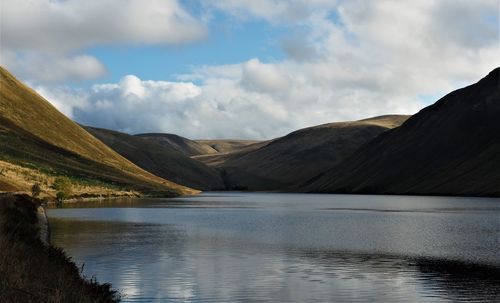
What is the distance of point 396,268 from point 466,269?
4.87m

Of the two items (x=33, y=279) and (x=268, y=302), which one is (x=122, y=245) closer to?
(x=268, y=302)

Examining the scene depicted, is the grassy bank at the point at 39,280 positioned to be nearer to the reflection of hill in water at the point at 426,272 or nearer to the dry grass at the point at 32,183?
the reflection of hill in water at the point at 426,272

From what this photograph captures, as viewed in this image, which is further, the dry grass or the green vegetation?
the green vegetation

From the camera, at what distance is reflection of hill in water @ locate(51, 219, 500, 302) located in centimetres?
3338

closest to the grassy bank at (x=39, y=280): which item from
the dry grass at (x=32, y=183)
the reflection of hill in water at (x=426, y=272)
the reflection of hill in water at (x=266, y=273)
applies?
the reflection of hill in water at (x=266, y=273)

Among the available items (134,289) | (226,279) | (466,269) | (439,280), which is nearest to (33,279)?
(134,289)

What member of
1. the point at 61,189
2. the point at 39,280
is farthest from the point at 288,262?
the point at 61,189

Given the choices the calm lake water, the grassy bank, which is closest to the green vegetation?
the calm lake water

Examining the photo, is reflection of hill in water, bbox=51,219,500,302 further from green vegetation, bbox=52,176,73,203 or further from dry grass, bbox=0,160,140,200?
green vegetation, bbox=52,176,73,203

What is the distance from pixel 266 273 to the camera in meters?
40.3

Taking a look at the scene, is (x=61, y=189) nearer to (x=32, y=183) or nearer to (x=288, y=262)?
(x=32, y=183)

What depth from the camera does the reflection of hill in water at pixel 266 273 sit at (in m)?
33.4

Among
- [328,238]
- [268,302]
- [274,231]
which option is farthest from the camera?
[274,231]

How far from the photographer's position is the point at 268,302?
3102 cm
